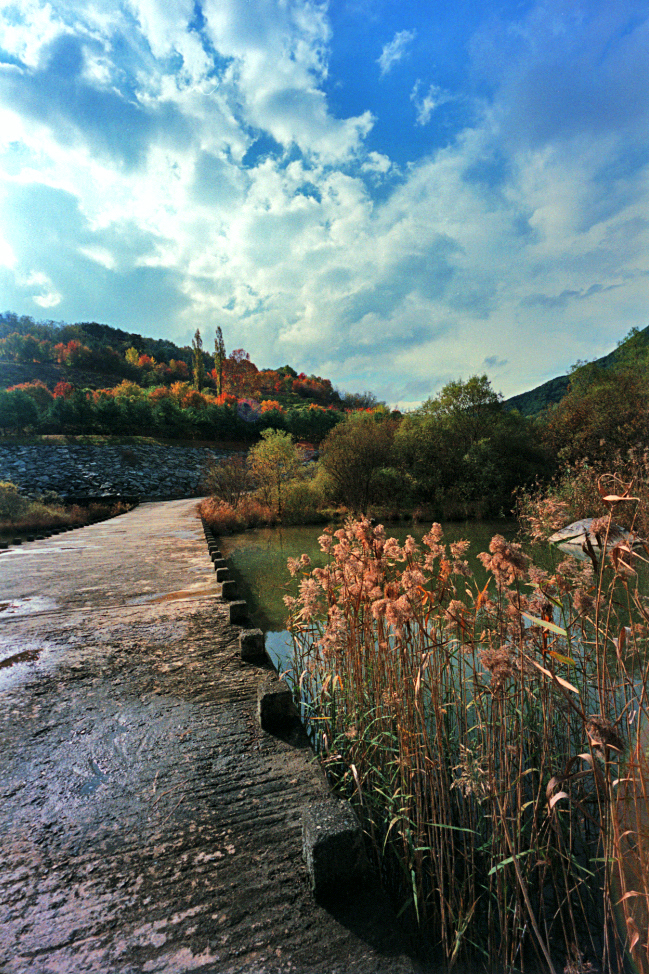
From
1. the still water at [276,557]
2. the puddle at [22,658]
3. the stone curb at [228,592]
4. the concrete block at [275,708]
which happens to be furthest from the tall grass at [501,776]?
the puddle at [22,658]

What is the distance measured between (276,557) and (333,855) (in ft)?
34.7

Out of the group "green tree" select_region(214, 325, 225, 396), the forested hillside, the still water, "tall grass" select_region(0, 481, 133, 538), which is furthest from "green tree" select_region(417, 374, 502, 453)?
"green tree" select_region(214, 325, 225, 396)

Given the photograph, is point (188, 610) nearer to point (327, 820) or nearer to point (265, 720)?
point (265, 720)

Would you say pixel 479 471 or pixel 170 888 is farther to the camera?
pixel 479 471

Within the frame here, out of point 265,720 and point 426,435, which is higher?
point 426,435

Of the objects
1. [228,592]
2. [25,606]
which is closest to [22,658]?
[25,606]

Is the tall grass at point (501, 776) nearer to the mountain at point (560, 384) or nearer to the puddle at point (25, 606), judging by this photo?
the puddle at point (25, 606)

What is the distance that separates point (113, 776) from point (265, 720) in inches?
32.0

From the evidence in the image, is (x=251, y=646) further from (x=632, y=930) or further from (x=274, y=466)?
(x=274, y=466)

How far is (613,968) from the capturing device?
185 centimetres

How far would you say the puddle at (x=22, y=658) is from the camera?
3405 mm

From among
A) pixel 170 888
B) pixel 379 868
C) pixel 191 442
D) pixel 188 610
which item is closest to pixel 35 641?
pixel 188 610

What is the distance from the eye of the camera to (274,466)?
22.9 meters

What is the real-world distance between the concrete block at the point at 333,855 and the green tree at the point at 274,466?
18709 millimetres
